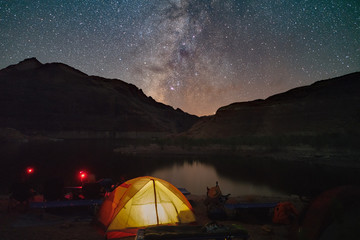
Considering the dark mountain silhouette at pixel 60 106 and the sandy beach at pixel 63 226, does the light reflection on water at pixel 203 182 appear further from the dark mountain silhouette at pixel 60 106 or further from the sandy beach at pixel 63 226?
the dark mountain silhouette at pixel 60 106

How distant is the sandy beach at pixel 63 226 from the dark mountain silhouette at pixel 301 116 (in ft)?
169

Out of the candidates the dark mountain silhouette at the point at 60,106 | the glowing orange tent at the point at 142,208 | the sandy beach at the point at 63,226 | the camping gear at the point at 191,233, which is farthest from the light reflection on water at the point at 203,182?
the dark mountain silhouette at the point at 60,106

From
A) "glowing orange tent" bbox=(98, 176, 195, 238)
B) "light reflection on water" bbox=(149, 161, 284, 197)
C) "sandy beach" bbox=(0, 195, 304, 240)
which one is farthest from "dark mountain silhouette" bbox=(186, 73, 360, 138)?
"glowing orange tent" bbox=(98, 176, 195, 238)

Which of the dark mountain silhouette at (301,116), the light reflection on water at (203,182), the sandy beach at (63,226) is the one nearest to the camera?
the sandy beach at (63,226)

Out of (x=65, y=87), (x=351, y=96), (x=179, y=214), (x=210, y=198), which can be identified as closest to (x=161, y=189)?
(x=179, y=214)

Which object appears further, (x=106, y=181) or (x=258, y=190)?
(x=258, y=190)

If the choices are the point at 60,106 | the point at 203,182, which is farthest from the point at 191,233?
the point at 60,106

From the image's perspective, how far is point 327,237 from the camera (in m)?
5.17

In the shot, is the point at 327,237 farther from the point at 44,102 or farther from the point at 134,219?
the point at 44,102

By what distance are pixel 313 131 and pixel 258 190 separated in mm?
43903

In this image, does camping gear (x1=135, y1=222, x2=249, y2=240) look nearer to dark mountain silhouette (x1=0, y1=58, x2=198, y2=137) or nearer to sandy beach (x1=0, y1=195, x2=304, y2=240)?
sandy beach (x1=0, y1=195, x2=304, y2=240)

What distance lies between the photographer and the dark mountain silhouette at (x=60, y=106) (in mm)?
114250

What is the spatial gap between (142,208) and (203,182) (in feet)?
51.1

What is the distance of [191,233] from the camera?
5.37 meters
